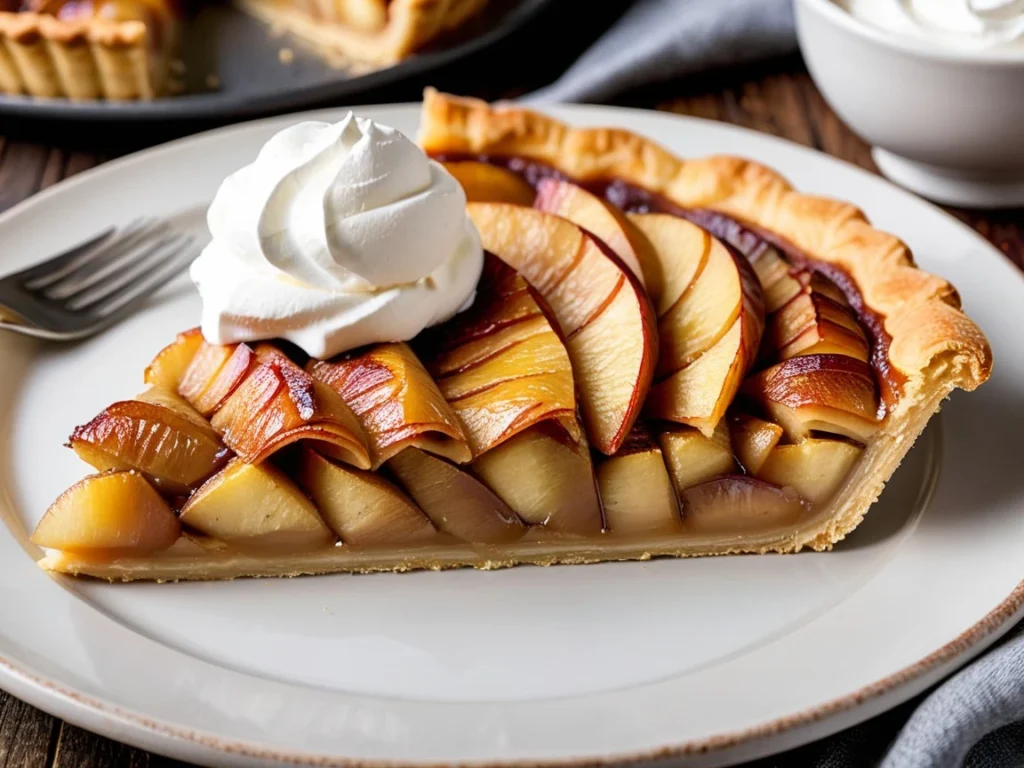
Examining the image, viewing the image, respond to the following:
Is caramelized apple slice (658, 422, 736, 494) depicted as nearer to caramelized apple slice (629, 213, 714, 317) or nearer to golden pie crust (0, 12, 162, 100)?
caramelized apple slice (629, 213, 714, 317)

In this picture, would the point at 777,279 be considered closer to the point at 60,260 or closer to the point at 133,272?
the point at 133,272

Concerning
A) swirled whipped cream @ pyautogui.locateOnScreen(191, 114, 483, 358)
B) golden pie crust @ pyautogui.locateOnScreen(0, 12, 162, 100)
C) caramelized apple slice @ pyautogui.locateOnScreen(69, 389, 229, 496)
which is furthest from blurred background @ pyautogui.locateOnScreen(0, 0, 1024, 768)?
caramelized apple slice @ pyautogui.locateOnScreen(69, 389, 229, 496)

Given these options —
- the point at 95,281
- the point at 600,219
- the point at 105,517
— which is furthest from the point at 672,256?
the point at 95,281

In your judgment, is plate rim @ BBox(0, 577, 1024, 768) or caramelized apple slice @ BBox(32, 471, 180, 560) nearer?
plate rim @ BBox(0, 577, 1024, 768)

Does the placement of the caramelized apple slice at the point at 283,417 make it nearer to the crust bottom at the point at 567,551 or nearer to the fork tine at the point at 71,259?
the crust bottom at the point at 567,551

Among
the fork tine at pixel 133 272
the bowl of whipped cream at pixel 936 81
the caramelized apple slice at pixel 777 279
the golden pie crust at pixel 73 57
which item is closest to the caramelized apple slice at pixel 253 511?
the fork tine at pixel 133 272
